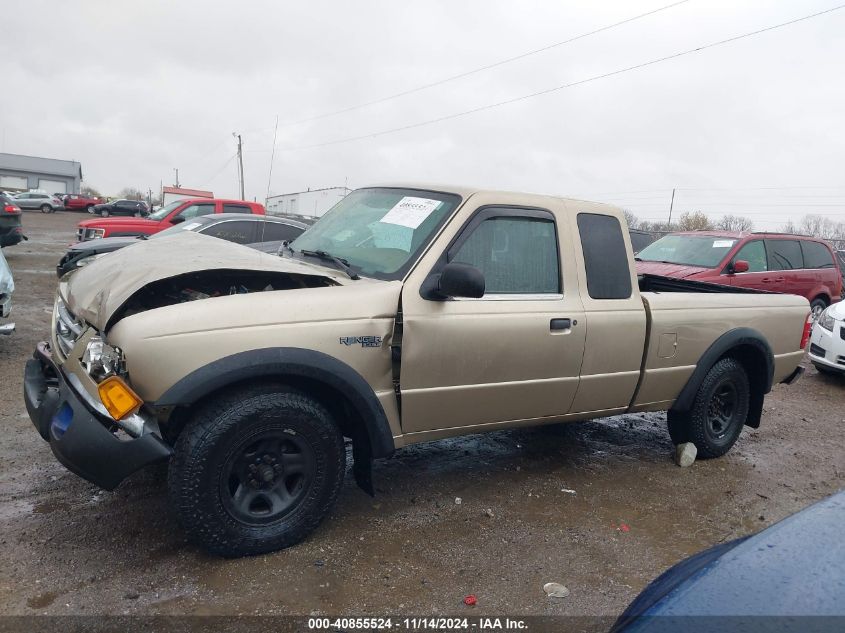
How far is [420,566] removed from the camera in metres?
3.32

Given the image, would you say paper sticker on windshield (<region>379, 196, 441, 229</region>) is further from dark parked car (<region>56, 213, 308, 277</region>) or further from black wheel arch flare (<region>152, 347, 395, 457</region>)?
dark parked car (<region>56, 213, 308, 277</region>)

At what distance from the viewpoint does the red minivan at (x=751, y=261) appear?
9406 millimetres

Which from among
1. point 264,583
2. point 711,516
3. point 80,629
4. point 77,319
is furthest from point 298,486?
point 711,516

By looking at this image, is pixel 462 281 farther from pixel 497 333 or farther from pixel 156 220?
pixel 156 220

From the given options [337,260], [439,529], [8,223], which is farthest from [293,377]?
[8,223]

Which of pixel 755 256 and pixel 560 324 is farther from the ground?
pixel 755 256

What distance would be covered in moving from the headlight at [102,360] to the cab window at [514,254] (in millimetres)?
1742

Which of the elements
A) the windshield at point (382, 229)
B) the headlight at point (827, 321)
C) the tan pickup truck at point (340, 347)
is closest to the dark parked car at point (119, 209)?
the headlight at point (827, 321)

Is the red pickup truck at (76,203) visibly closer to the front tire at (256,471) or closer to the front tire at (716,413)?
the front tire at (716,413)

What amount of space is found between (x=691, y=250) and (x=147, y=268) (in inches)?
338

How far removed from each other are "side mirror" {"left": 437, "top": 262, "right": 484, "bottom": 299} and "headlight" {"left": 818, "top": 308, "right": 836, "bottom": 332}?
6.82 meters

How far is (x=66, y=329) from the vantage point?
3510 mm

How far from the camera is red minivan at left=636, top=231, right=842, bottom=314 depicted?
9.41 meters

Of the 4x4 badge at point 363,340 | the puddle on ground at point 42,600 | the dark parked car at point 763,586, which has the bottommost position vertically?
the puddle on ground at point 42,600
